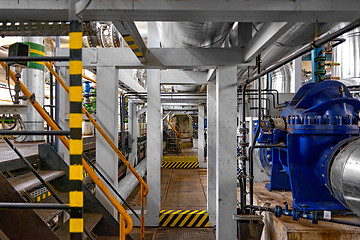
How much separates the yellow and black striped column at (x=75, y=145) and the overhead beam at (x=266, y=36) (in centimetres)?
142

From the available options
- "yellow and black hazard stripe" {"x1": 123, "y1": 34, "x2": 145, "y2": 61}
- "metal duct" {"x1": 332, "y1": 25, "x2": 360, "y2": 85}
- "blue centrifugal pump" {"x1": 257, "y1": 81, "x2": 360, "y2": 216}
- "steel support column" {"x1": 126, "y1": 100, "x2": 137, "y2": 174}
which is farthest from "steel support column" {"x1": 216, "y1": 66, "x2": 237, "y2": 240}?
"steel support column" {"x1": 126, "y1": 100, "x2": 137, "y2": 174}

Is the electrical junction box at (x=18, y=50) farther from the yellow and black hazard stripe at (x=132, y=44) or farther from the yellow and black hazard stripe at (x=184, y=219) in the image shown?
the yellow and black hazard stripe at (x=184, y=219)

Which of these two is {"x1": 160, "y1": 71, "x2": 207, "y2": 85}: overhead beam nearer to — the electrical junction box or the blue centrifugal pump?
the blue centrifugal pump

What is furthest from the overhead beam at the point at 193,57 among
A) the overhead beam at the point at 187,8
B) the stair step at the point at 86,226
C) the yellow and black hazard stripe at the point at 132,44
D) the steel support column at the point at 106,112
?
the stair step at the point at 86,226

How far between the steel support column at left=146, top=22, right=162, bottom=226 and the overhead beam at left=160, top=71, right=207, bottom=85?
0.55 meters

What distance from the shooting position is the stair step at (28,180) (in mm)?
1834

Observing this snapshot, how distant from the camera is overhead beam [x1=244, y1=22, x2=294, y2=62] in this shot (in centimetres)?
167

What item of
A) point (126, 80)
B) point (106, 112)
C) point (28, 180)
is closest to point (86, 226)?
point (28, 180)

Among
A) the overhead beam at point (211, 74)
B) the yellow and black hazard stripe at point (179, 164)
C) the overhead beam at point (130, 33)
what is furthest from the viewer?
the yellow and black hazard stripe at point (179, 164)

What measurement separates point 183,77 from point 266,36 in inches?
110

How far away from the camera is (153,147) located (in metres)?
3.91

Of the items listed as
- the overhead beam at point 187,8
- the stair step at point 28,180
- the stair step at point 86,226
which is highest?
the overhead beam at point 187,8

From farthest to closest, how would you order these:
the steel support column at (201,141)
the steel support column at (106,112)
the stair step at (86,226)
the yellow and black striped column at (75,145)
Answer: the steel support column at (201,141), the steel support column at (106,112), the stair step at (86,226), the yellow and black striped column at (75,145)

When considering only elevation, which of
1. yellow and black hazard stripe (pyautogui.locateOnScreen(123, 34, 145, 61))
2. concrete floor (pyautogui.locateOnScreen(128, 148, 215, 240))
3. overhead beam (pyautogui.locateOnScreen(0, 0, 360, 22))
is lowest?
concrete floor (pyautogui.locateOnScreen(128, 148, 215, 240))
